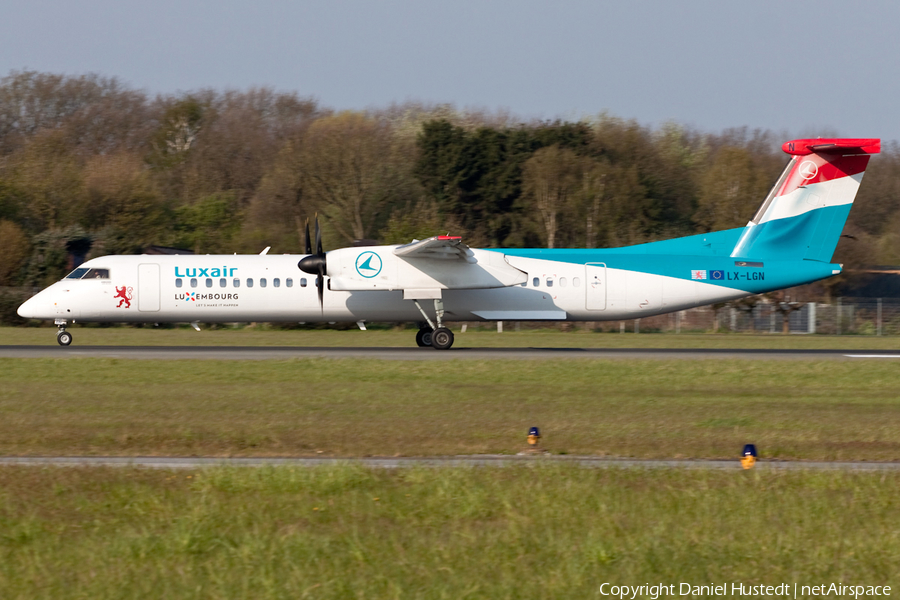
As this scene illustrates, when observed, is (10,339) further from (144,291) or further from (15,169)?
(15,169)

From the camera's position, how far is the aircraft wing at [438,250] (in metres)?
26.4

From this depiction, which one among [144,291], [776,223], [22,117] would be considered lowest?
[144,291]

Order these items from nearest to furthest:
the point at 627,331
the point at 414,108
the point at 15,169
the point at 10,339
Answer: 1. the point at 10,339
2. the point at 627,331
3. the point at 15,169
4. the point at 414,108

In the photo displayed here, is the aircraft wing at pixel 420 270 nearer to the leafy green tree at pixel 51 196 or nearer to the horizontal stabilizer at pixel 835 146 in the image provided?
the horizontal stabilizer at pixel 835 146

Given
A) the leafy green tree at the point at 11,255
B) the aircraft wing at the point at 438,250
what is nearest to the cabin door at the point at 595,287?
the aircraft wing at the point at 438,250

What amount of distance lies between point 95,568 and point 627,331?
40451 mm

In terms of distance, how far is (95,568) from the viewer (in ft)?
22.7

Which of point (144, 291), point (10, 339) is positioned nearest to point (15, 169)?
point (10, 339)

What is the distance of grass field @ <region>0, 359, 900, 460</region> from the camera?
12.3 meters

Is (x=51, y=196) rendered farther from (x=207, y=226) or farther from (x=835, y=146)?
(x=835, y=146)

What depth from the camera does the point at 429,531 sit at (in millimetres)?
8109

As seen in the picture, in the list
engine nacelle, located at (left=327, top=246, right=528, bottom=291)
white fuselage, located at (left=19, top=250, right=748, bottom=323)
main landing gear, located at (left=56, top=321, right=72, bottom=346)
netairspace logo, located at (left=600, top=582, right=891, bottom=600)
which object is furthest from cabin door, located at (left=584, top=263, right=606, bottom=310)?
netairspace logo, located at (left=600, top=582, right=891, bottom=600)

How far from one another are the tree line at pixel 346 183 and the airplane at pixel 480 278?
19.3 meters

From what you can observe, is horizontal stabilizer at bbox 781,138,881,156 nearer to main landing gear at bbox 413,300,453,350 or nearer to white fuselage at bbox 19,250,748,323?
white fuselage at bbox 19,250,748,323
